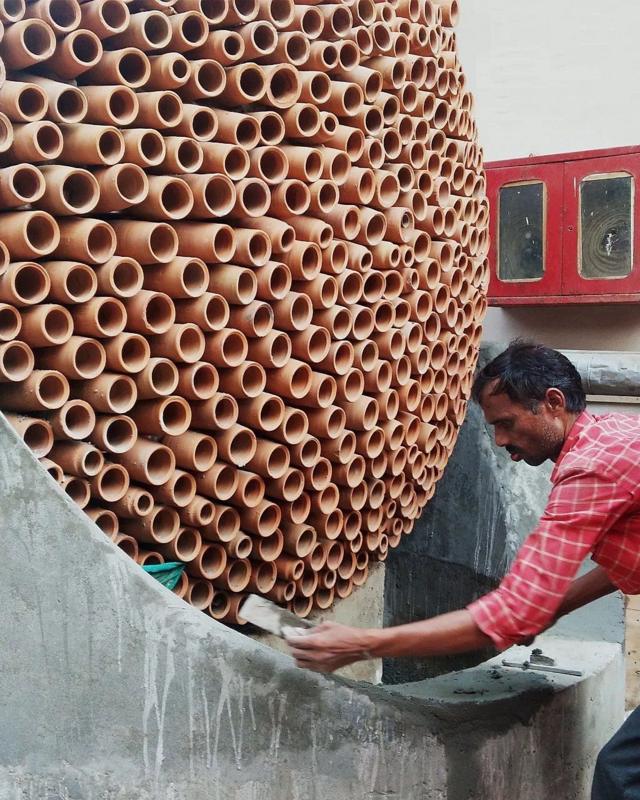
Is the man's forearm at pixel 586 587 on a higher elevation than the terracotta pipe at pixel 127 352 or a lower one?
lower

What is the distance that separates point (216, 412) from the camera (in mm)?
2582

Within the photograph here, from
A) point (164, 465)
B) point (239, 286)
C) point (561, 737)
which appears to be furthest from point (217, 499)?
point (561, 737)

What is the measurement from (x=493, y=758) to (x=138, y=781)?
121cm

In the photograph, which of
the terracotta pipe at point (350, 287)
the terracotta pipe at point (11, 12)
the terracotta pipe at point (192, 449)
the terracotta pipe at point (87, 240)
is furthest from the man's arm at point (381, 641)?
the terracotta pipe at point (11, 12)

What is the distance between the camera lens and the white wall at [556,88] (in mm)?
6352

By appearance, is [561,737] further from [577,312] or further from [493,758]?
[577,312]

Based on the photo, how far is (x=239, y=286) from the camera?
2580 millimetres

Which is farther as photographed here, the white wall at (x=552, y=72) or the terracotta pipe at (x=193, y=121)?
the white wall at (x=552, y=72)

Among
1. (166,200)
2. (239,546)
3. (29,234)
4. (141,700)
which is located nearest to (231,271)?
(166,200)

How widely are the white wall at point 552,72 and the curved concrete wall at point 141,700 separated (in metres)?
4.94

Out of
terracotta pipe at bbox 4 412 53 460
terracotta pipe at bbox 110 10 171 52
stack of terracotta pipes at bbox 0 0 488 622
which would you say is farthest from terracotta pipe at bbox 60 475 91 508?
terracotta pipe at bbox 110 10 171 52

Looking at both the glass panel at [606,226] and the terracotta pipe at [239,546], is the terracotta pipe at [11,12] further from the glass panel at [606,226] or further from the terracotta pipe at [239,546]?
the glass panel at [606,226]

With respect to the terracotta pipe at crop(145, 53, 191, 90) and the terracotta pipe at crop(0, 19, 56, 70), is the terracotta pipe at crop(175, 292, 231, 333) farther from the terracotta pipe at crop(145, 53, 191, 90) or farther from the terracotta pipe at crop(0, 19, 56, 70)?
the terracotta pipe at crop(0, 19, 56, 70)

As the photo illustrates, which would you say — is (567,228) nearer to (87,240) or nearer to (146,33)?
(146,33)
